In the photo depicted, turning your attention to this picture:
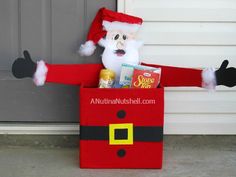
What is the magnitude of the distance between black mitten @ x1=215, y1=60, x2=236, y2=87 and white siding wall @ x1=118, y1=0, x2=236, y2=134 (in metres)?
0.35

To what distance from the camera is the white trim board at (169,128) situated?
373 centimetres

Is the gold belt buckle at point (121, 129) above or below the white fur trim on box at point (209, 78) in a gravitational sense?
below

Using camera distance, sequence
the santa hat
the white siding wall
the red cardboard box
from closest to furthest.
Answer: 1. the red cardboard box
2. the santa hat
3. the white siding wall

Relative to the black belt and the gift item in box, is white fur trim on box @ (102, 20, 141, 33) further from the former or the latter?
the black belt

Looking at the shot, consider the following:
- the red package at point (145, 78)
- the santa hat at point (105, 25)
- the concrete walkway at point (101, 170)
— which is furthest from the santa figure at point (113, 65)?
the concrete walkway at point (101, 170)

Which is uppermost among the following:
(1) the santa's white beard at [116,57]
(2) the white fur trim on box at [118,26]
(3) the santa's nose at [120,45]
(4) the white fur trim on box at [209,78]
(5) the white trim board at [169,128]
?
(2) the white fur trim on box at [118,26]

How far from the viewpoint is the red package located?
329 cm

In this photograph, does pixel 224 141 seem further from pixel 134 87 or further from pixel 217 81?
pixel 134 87

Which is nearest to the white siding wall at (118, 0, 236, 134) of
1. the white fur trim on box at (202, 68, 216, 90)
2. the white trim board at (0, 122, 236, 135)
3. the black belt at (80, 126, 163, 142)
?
the white trim board at (0, 122, 236, 135)

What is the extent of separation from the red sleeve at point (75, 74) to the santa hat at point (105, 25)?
0.48 feet

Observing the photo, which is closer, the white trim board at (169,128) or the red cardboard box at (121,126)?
the red cardboard box at (121,126)

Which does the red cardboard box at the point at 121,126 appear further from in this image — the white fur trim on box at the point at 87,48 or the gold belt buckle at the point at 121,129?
the white fur trim on box at the point at 87,48

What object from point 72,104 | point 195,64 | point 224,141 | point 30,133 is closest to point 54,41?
point 72,104

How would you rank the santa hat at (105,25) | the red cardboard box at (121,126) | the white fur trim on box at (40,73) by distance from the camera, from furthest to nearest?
the santa hat at (105,25) → the white fur trim on box at (40,73) → the red cardboard box at (121,126)
